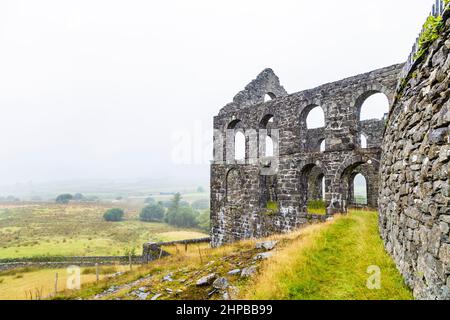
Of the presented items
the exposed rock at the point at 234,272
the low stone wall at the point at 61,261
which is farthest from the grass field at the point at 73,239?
the exposed rock at the point at 234,272

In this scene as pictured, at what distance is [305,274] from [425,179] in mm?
3135

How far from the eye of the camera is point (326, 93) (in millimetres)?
13078

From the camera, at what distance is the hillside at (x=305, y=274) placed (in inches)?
194

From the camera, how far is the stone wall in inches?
126

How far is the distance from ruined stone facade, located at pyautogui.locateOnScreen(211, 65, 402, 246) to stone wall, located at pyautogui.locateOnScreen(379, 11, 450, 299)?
6.82 m

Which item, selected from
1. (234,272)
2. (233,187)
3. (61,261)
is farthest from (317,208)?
(61,261)

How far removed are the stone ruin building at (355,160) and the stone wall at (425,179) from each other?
0.02 meters

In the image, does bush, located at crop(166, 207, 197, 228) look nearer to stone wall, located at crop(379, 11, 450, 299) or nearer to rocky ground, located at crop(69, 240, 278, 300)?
rocky ground, located at crop(69, 240, 278, 300)

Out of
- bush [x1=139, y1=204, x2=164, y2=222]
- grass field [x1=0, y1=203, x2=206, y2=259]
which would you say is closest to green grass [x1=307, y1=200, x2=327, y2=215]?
grass field [x1=0, y1=203, x2=206, y2=259]
